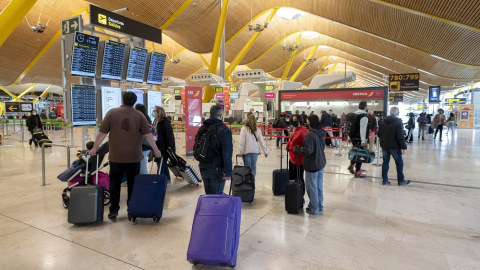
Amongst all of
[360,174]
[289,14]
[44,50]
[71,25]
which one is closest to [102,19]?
[71,25]

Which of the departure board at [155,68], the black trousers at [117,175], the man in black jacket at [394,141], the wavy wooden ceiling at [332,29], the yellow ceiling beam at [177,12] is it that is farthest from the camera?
the yellow ceiling beam at [177,12]

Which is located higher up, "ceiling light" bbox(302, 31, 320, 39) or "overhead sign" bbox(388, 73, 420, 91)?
"ceiling light" bbox(302, 31, 320, 39)

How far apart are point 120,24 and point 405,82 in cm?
2391

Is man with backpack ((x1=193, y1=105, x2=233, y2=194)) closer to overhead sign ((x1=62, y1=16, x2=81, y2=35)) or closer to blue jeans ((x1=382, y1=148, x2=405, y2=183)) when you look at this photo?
overhead sign ((x1=62, y1=16, x2=81, y2=35))

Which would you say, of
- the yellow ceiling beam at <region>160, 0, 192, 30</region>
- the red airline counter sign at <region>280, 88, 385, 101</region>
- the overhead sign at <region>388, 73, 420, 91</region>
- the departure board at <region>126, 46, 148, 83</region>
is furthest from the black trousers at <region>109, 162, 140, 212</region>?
the overhead sign at <region>388, 73, 420, 91</region>

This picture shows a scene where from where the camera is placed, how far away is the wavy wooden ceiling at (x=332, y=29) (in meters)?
17.3

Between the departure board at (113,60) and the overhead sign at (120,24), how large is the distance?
0.33m

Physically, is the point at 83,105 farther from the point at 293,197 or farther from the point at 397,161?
the point at 397,161

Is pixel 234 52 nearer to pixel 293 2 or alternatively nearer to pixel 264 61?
pixel 264 61

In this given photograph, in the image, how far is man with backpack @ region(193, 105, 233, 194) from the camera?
3592 millimetres

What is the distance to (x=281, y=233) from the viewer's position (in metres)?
3.85

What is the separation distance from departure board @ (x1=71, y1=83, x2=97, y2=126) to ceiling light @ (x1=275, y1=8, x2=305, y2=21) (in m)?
29.8

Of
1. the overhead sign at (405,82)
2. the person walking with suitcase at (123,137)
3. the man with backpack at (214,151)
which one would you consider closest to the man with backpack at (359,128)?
the man with backpack at (214,151)

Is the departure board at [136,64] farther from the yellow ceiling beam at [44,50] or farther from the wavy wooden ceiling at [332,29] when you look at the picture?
the yellow ceiling beam at [44,50]
